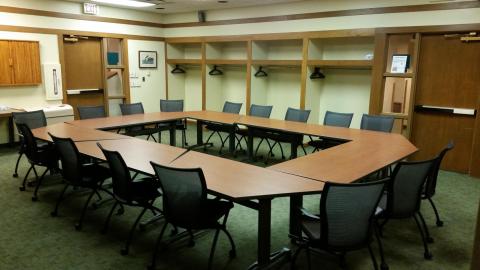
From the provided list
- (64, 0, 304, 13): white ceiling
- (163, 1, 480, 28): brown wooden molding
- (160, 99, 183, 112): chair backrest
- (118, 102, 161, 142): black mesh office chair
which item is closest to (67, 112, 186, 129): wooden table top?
(118, 102, 161, 142): black mesh office chair

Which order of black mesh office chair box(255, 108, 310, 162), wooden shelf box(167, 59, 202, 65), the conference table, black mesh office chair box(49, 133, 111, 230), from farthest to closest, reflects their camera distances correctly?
1. wooden shelf box(167, 59, 202, 65)
2. black mesh office chair box(255, 108, 310, 162)
3. black mesh office chair box(49, 133, 111, 230)
4. the conference table

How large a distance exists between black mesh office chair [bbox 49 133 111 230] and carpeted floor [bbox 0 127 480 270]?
253mm

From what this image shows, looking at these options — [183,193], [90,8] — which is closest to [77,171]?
[183,193]

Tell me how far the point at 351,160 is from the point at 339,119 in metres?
2.29

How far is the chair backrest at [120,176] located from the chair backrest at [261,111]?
12.5 feet

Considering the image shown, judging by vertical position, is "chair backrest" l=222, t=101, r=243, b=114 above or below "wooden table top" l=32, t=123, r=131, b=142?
above

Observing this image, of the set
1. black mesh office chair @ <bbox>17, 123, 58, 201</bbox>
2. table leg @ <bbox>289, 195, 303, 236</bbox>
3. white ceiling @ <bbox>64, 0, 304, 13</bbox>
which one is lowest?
table leg @ <bbox>289, 195, 303, 236</bbox>

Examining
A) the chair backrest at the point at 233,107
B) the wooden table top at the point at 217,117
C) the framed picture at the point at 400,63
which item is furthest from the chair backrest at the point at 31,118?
the framed picture at the point at 400,63

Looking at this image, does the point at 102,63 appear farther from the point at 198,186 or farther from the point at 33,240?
the point at 198,186

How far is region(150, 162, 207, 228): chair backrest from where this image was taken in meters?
2.49

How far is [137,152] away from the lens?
3797 millimetres

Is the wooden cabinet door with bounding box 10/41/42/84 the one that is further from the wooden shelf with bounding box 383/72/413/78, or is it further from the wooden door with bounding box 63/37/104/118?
the wooden shelf with bounding box 383/72/413/78

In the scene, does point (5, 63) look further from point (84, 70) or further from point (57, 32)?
point (84, 70)

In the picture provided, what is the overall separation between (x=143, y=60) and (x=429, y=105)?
6316mm
